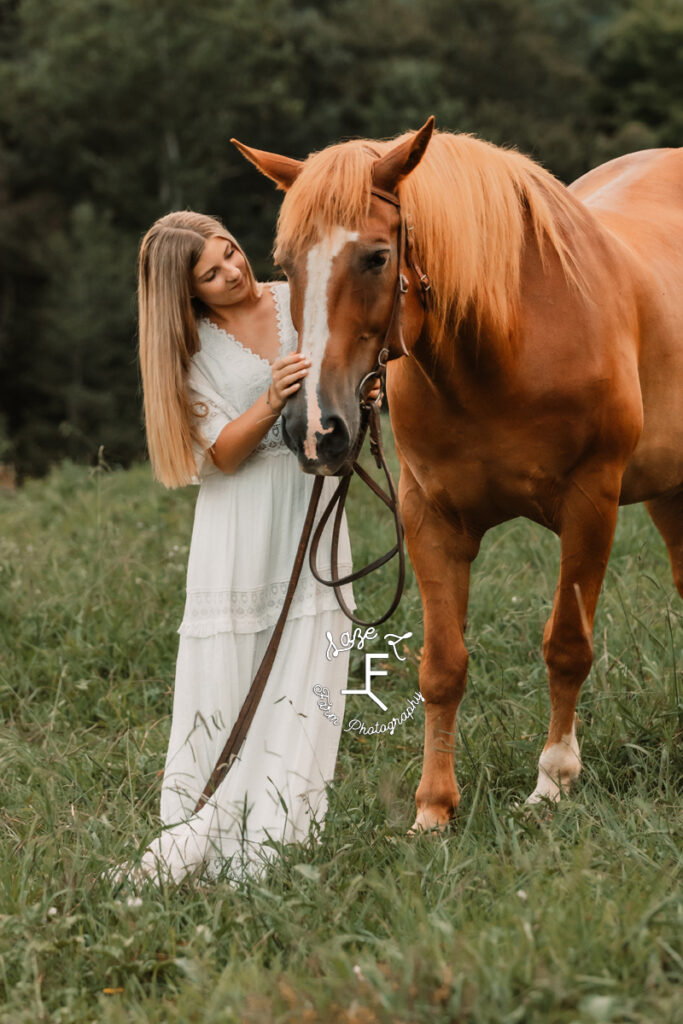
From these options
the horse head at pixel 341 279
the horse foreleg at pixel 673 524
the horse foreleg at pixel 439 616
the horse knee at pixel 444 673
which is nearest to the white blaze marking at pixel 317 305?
the horse head at pixel 341 279

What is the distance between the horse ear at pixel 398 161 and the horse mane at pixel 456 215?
0.03 metres

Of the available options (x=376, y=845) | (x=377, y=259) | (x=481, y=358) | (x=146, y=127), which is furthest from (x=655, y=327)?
(x=146, y=127)

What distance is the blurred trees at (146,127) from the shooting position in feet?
75.7

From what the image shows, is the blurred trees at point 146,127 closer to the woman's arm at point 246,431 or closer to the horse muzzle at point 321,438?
the woman's arm at point 246,431

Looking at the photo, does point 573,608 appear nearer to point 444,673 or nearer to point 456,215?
point 444,673

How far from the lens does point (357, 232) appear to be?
2342 mm

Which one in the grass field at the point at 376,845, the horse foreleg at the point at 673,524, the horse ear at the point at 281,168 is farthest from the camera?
the horse foreleg at the point at 673,524

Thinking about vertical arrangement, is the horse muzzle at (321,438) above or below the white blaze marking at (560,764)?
above

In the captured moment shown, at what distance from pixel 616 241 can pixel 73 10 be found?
24542 millimetres

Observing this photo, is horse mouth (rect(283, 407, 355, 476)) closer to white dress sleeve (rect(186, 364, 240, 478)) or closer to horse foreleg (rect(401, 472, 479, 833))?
white dress sleeve (rect(186, 364, 240, 478))

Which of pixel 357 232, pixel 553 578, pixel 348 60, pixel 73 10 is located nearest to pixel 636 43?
pixel 348 60

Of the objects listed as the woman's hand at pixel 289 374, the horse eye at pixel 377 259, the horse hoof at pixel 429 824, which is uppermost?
the horse eye at pixel 377 259

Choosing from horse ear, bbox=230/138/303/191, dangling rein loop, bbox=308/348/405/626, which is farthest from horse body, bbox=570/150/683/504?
horse ear, bbox=230/138/303/191

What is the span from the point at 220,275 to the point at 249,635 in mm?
943
